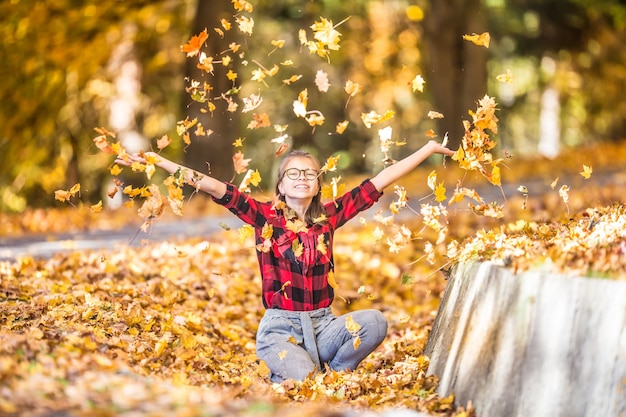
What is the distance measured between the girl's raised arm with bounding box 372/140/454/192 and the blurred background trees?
5010mm

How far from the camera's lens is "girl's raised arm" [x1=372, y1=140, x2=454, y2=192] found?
4906 millimetres

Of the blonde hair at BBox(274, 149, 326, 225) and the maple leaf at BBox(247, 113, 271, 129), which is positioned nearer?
the blonde hair at BBox(274, 149, 326, 225)

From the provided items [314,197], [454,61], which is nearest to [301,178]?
[314,197]

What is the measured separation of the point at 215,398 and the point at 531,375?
145cm

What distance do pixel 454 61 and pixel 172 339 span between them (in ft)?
41.0

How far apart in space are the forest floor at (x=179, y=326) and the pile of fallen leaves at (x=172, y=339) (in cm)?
1

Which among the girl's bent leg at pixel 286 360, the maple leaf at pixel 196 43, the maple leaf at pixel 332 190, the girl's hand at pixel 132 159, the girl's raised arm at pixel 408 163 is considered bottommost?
the girl's bent leg at pixel 286 360

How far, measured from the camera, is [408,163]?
4.96m

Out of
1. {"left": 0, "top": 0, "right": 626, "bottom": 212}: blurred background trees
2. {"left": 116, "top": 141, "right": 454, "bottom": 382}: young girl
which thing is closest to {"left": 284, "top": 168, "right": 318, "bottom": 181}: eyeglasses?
{"left": 116, "top": 141, "right": 454, "bottom": 382}: young girl

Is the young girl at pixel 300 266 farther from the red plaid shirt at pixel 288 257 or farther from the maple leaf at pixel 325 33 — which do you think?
the maple leaf at pixel 325 33

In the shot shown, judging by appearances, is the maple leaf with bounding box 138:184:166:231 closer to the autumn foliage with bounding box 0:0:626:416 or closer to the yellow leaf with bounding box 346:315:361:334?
the autumn foliage with bounding box 0:0:626:416

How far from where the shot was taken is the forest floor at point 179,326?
3.24 m

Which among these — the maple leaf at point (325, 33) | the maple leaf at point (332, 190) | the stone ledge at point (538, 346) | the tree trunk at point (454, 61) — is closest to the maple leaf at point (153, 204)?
the maple leaf at point (332, 190)

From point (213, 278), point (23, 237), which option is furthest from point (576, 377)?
point (23, 237)
